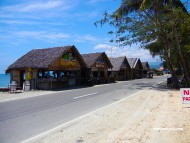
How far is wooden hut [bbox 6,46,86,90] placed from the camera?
28028mm

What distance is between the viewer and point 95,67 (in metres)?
40.9

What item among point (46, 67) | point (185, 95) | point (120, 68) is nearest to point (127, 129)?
point (185, 95)

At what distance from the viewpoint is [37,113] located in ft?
37.2

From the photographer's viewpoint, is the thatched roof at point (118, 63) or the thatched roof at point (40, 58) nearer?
the thatched roof at point (40, 58)

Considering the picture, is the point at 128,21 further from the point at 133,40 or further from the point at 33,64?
the point at 33,64

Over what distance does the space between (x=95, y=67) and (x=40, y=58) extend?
12.4 meters

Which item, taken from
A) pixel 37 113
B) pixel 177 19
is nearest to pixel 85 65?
pixel 177 19

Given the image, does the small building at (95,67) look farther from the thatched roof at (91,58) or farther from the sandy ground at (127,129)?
the sandy ground at (127,129)

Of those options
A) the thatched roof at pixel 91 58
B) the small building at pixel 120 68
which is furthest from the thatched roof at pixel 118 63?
the thatched roof at pixel 91 58

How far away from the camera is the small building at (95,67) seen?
38.4 m

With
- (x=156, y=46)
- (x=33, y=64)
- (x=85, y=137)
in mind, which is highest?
(x=156, y=46)

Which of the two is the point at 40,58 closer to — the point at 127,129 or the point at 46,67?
the point at 46,67

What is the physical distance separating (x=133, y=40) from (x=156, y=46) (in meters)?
7.29

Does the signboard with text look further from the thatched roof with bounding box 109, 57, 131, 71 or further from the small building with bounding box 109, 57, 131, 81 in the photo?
the thatched roof with bounding box 109, 57, 131, 71
